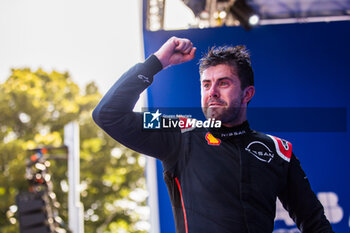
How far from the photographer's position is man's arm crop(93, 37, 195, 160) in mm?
1587

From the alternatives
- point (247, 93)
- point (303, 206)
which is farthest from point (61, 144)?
point (303, 206)

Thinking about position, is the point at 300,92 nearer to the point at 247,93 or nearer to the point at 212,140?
the point at 247,93

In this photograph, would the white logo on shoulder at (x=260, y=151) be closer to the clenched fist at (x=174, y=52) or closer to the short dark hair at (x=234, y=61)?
the short dark hair at (x=234, y=61)

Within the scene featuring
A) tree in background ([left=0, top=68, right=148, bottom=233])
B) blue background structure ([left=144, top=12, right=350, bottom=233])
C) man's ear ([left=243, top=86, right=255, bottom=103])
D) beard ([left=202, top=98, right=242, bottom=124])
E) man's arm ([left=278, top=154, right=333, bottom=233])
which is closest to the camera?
man's arm ([left=278, top=154, right=333, bottom=233])

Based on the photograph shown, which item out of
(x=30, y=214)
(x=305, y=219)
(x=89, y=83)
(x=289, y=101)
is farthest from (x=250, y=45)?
(x=89, y=83)

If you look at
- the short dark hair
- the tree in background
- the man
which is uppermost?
the short dark hair

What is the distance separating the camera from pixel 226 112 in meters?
1.98

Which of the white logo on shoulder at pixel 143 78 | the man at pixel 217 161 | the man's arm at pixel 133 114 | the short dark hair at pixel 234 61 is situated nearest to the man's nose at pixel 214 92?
the man at pixel 217 161

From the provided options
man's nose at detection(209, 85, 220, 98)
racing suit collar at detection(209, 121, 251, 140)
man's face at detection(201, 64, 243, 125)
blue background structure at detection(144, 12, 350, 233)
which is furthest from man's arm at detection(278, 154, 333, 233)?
blue background structure at detection(144, 12, 350, 233)

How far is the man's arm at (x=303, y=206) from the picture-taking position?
1794 mm

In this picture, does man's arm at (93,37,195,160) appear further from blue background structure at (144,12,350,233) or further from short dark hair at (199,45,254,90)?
blue background structure at (144,12,350,233)

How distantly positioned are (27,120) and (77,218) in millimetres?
7592

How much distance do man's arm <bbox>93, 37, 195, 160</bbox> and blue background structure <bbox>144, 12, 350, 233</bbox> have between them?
71 centimetres

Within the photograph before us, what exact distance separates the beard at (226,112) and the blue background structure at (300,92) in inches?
19.3
